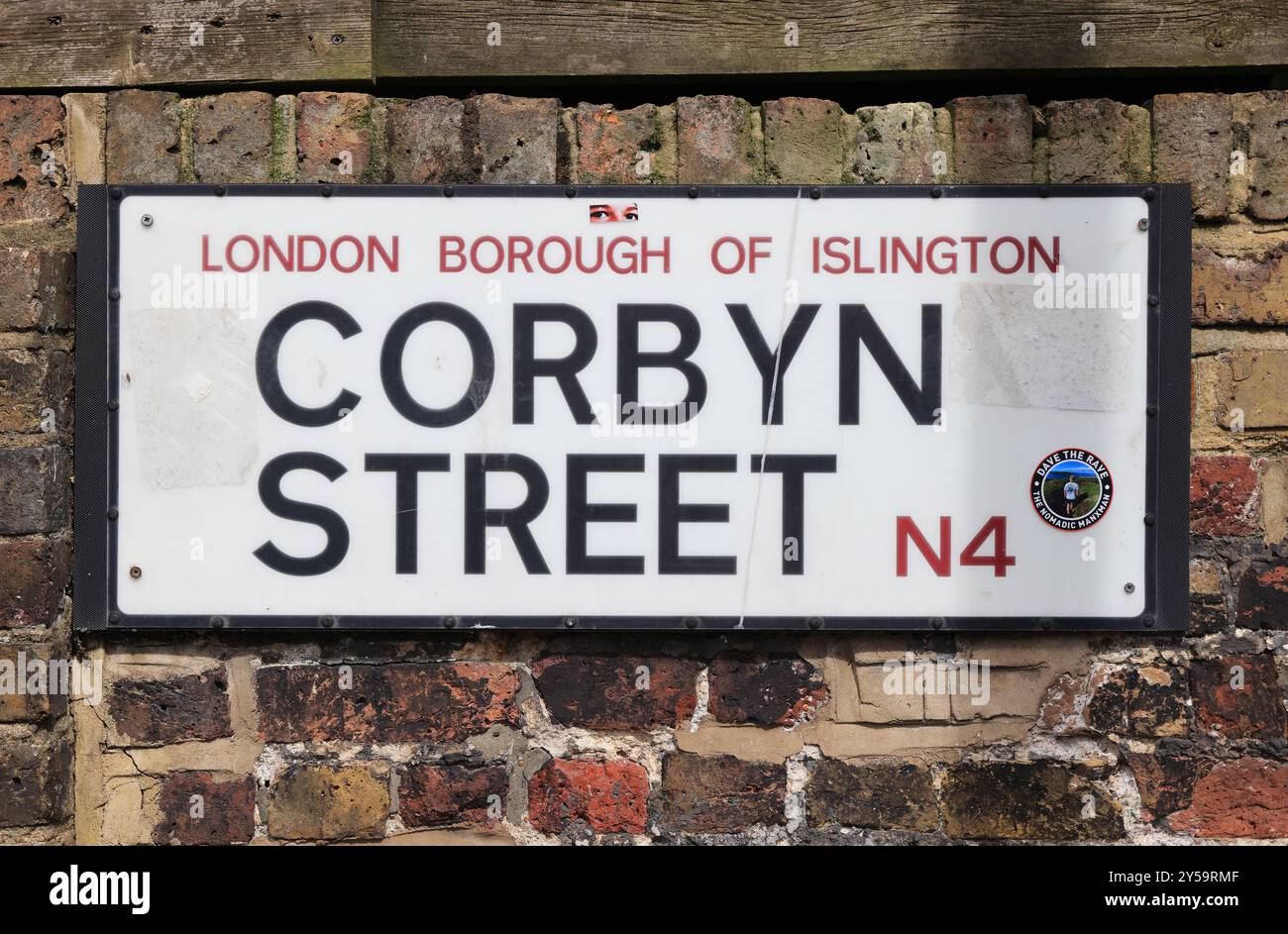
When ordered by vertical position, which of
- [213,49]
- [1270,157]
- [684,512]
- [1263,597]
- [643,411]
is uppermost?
[213,49]

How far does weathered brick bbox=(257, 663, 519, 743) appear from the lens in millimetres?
1994

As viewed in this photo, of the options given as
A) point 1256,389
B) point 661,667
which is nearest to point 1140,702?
point 1256,389

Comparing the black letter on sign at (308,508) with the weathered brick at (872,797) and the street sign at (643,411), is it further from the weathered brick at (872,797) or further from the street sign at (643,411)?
the weathered brick at (872,797)

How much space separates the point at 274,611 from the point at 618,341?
73 centimetres

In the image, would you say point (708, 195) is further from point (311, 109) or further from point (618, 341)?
point (311, 109)

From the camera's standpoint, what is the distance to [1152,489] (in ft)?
6.42

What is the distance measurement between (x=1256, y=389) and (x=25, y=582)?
6.84 ft

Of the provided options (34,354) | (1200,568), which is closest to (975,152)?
(1200,568)

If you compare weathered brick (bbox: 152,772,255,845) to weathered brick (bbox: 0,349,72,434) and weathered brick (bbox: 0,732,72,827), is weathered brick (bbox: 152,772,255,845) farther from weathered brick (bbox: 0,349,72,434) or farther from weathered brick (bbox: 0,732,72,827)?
weathered brick (bbox: 0,349,72,434)

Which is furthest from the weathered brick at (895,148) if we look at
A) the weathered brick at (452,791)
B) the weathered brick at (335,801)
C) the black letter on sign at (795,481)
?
the weathered brick at (335,801)

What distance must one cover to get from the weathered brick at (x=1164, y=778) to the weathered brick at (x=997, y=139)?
99 cm

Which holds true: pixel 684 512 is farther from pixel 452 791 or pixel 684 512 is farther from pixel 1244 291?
pixel 1244 291

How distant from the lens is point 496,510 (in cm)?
196

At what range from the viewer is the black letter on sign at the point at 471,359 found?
6.46 feet
